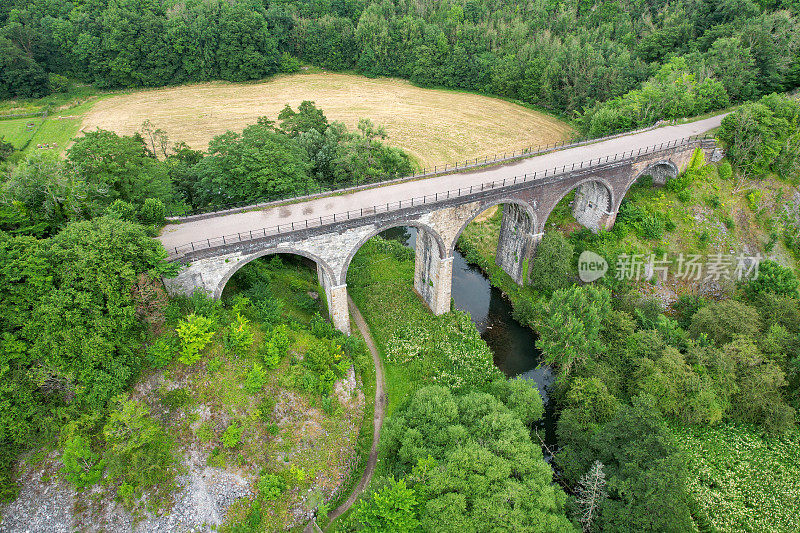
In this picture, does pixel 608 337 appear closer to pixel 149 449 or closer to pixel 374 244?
pixel 374 244

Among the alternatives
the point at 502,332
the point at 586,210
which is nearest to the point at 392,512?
the point at 502,332

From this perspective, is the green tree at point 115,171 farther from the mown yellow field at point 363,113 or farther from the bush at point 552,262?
the mown yellow field at point 363,113

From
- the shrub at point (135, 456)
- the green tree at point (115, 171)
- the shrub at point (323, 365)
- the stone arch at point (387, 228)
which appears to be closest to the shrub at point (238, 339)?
the shrub at point (323, 365)

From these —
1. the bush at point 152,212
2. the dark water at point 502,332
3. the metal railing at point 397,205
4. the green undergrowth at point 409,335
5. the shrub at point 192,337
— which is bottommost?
the dark water at point 502,332

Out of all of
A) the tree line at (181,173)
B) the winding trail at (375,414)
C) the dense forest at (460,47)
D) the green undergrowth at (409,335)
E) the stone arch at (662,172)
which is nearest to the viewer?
the winding trail at (375,414)

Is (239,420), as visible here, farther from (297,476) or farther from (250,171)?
(250,171)

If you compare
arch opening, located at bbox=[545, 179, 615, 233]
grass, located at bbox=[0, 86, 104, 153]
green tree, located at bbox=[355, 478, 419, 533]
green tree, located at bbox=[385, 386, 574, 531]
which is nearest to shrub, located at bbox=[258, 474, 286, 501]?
green tree, located at bbox=[355, 478, 419, 533]
